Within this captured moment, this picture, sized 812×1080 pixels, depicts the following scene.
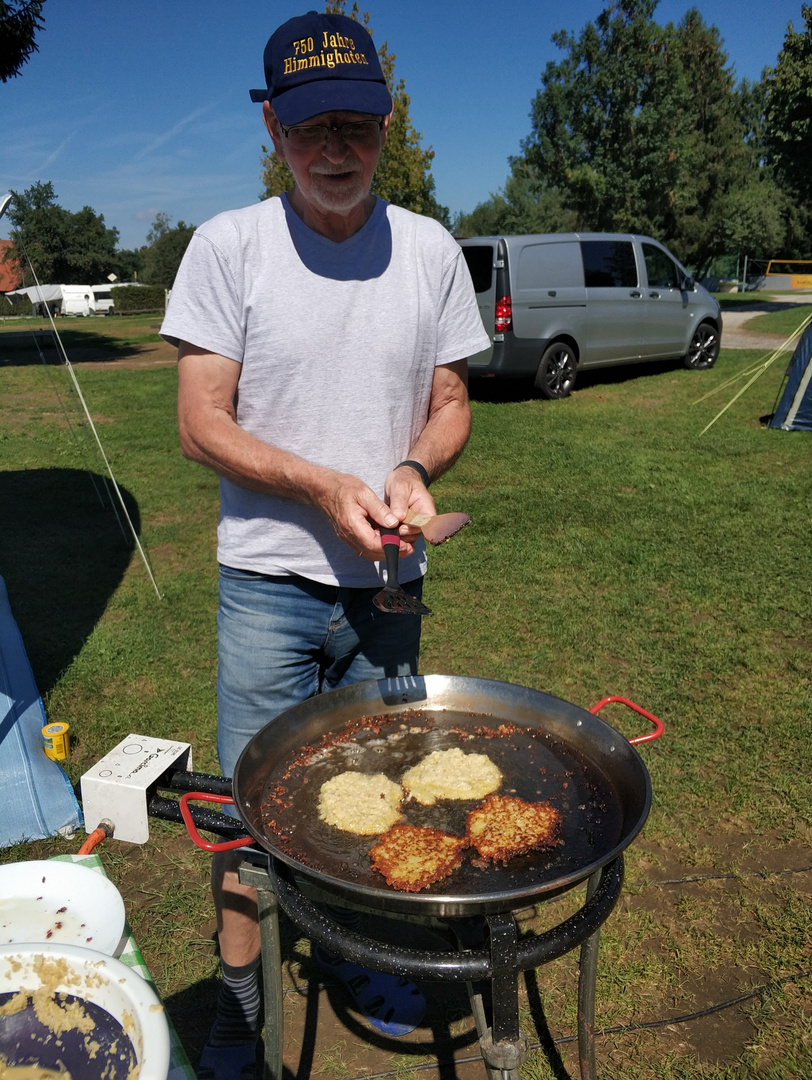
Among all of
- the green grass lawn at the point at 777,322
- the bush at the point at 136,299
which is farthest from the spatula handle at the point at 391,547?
the bush at the point at 136,299

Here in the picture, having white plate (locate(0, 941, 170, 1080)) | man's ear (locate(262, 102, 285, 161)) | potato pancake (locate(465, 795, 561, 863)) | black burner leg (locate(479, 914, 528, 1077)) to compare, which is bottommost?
black burner leg (locate(479, 914, 528, 1077))

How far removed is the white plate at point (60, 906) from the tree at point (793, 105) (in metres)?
32.1

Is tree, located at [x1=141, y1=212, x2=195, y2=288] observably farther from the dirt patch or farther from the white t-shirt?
the white t-shirt

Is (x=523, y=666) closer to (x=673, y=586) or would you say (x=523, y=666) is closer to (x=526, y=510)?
(x=673, y=586)

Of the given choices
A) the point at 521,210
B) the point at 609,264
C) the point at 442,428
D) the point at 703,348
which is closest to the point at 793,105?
the point at 703,348

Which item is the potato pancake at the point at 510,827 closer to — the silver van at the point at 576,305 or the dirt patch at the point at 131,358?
the silver van at the point at 576,305

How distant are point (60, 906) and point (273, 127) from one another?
1745 millimetres

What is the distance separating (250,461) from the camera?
1.87 meters

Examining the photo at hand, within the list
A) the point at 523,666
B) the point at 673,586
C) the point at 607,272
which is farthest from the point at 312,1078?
the point at 607,272

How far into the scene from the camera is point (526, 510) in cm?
763

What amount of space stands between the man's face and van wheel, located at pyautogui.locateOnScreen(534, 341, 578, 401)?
405 inches

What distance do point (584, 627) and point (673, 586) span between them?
990 millimetres

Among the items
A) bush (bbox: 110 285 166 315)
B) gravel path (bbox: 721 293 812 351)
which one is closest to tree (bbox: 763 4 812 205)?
gravel path (bbox: 721 293 812 351)

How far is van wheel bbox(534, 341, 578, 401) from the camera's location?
1195 cm
